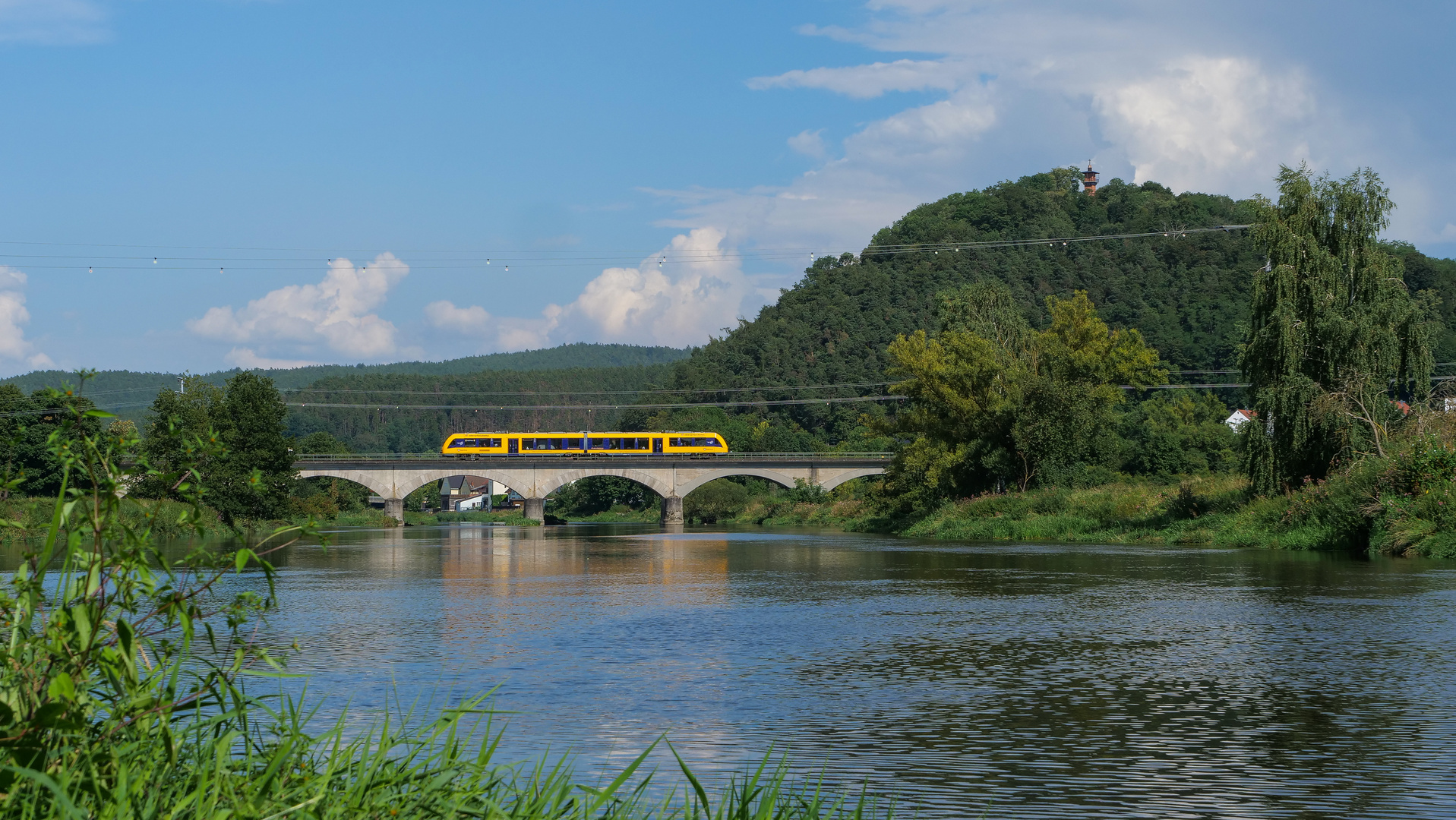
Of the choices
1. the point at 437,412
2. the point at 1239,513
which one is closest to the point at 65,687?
the point at 1239,513

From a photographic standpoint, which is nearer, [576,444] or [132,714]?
[132,714]

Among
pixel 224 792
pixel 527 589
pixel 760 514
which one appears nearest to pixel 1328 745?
pixel 224 792

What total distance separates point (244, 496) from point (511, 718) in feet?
156

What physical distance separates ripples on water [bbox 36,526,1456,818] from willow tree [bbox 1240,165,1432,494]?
8.45 metres

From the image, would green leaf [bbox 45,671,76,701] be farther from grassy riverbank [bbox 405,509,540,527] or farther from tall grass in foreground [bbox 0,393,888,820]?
grassy riverbank [bbox 405,509,540,527]

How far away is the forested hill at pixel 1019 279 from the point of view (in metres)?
92.2

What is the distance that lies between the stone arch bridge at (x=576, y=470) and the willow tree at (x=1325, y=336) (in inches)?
1953

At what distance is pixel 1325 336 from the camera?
31.8m

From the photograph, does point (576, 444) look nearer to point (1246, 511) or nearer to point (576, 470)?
point (576, 470)

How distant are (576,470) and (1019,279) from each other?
1585 inches

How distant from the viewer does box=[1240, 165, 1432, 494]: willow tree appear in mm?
30938

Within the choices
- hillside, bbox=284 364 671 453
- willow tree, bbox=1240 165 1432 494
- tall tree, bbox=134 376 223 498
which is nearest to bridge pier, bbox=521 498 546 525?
tall tree, bbox=134 376 223 498

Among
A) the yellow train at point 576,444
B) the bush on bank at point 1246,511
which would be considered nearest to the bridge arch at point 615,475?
the yellow train at point 576,444

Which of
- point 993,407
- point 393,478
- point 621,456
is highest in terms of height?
point 993,407
